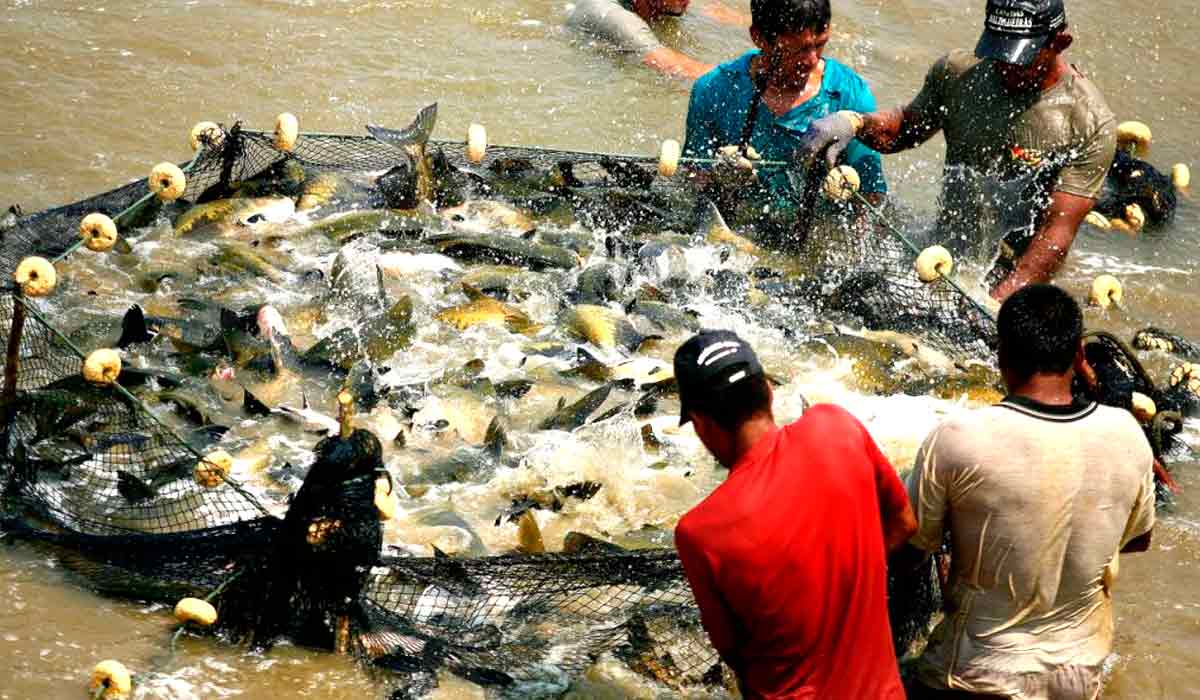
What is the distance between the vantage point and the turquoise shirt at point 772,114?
18.5 feet

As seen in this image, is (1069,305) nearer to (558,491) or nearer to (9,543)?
(558,491)

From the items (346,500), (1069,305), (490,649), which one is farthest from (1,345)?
(1069,305)

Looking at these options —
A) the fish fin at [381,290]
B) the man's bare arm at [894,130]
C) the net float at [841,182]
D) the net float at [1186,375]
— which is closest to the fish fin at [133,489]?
the fish fin at [381,290]

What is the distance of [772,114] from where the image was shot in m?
5.66

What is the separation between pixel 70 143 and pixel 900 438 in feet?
15.6

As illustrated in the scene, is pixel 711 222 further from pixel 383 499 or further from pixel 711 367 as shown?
pixel 711 367

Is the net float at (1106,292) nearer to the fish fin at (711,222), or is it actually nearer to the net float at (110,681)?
the fish fin at (711,222)

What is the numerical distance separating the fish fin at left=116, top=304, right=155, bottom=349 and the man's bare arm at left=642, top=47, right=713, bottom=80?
475 centimetres

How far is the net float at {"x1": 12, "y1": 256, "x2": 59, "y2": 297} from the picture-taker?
380 centimetres

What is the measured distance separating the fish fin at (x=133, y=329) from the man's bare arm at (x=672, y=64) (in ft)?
15.6

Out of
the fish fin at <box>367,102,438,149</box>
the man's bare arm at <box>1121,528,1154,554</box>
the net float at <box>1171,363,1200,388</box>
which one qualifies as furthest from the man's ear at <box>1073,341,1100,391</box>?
the fish fin at <box>367,102,438,149</box>

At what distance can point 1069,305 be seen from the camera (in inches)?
108

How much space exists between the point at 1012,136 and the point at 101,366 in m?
3.62

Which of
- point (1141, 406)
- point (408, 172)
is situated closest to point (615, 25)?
point (408, 172)
